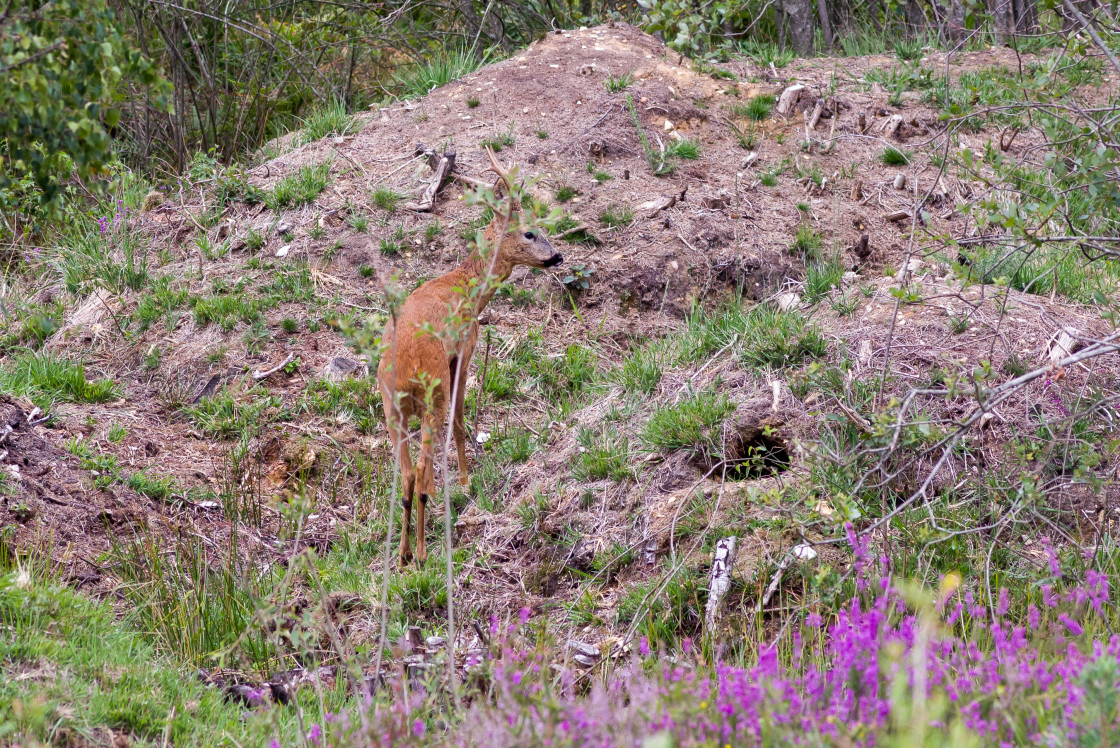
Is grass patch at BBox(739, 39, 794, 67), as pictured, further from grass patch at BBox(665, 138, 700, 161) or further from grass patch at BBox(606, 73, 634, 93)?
grass patch at BBox(665, 138, 700, 161)

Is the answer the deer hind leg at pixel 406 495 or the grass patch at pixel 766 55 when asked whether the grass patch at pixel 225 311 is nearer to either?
the deer hind leg at pixel 406 495

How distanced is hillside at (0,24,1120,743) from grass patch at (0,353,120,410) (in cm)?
5

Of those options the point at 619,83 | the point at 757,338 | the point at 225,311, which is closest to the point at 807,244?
the point at 757,338

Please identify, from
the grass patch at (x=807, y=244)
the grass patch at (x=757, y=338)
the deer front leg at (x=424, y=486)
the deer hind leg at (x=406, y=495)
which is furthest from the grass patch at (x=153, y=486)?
the grass patch at (x=807, y=244)

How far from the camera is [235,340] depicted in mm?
7762

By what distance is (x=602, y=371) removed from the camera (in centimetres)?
717

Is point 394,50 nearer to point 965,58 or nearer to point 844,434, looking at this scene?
point 965,58

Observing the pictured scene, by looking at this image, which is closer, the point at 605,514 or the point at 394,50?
the point at 605,514

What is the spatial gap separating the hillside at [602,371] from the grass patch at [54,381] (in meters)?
0.05

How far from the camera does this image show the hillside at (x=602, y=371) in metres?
4.74

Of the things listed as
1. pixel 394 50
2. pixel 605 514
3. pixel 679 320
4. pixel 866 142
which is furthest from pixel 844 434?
pixel 394 50

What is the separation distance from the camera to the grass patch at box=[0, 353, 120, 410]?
6932 mm

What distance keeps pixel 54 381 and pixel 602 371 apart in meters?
3.86

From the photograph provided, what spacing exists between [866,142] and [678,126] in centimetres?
168
